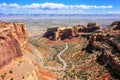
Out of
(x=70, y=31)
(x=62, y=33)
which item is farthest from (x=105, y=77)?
(x=62, y=33)

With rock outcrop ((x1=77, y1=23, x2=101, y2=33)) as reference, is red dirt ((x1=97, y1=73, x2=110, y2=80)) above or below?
below

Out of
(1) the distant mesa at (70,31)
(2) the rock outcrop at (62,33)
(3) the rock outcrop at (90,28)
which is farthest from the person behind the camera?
(2) the rock outcrop at (62,33)

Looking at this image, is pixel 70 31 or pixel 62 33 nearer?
pixel 70 31

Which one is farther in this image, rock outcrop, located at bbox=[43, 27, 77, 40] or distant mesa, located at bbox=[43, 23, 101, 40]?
rock outcrop, located at bbox=[43, 27, 77, 40]

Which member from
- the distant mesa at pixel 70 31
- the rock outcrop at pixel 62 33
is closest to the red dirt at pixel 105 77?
the distant mesa at pixel 70 31

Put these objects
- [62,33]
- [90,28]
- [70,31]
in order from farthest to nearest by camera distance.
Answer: [62,33] < [70,31] < [90,28]

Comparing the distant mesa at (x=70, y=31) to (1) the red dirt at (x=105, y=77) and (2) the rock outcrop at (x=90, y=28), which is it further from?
(1) the red dirt at (x=105, y=77)

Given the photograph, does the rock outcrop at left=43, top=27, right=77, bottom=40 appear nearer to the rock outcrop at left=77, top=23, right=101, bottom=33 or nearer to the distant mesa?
the distant mesa

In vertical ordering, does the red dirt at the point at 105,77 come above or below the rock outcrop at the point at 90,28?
below

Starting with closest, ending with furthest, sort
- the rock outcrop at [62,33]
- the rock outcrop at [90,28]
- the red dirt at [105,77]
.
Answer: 1. the red dirt at [105,77]
2. the rock outcrop at [90,28]
3. the rock outcrop at [62,33]

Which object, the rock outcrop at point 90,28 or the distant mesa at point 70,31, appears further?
the distant mesa at point 70,31

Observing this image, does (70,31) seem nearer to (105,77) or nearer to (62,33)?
(62,33)

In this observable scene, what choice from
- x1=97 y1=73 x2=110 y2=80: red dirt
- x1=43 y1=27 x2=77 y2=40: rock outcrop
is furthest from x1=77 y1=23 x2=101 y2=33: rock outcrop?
x1=97 y1=73 x2=110 y2=80: red dirt
